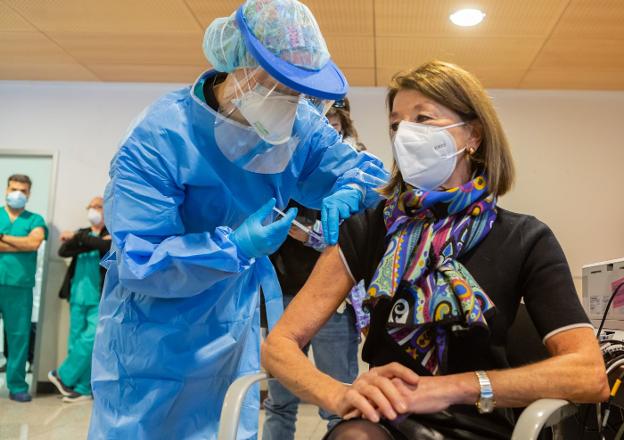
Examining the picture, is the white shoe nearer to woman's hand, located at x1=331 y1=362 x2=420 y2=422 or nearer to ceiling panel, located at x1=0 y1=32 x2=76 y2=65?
ceiling panel, located at x1=0 y1=32 x2=76 y2=65

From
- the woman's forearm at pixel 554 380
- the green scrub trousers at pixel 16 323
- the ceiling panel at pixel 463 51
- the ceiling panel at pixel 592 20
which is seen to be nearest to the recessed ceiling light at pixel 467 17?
the ceiling panel at pixel 463 51

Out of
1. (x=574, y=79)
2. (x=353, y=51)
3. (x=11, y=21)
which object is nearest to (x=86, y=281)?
(x=11, y=21)

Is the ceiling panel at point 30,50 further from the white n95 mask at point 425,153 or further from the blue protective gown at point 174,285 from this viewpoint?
the white n95 mask at point 425,153

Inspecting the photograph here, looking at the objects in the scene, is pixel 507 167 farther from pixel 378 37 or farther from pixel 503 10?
pixel 378 37

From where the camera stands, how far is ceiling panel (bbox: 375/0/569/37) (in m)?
3.74

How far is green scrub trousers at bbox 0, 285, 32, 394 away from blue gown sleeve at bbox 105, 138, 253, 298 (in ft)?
11.4

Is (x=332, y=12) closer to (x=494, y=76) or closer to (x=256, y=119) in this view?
(x=494, y=76)

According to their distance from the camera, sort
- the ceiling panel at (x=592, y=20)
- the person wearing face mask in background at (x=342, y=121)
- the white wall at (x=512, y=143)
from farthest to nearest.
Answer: the white wall at (x=512, y=143), the ceiling panel at (x=592, y=20), the person wearing face mask in background at (x=342, y=121)

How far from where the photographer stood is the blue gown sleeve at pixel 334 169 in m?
1.79

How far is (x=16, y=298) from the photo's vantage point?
4574mm

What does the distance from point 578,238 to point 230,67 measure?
161 inches

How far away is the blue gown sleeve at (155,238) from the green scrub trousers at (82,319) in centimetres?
344

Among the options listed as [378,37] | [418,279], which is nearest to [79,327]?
[378,37]

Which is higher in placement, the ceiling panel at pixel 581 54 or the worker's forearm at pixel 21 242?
the ceiling panel at pixel 581 54
